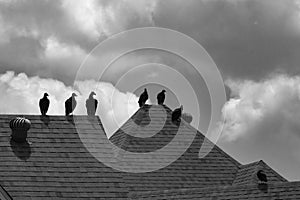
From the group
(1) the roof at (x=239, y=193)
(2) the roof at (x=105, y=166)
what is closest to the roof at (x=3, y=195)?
(2) the roof at (x=105, y=166)

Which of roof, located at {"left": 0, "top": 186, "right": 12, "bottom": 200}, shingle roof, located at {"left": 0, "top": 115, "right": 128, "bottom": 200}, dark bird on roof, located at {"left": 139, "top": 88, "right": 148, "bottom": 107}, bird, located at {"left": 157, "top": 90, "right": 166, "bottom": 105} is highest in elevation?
bird, located at {"left": 157, "top": 90, "right": 166, "bottom": 105}

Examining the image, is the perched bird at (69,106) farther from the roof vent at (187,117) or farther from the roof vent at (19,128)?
the roof vent at (187,117)

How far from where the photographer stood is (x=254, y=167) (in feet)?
117

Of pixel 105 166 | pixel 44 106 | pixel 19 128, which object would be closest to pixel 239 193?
pixel 105 166

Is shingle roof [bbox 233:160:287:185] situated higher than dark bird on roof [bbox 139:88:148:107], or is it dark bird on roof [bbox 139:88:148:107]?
dark bird on roof [bbox 139:88:148:107]

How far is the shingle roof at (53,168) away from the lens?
2986cm

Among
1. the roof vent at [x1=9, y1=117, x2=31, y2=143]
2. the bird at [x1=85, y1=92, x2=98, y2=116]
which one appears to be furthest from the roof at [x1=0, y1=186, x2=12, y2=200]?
the bird at [x1=85, y1=92, x2=98, y2=116]

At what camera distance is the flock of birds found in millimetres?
33844

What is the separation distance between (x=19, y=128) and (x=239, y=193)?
30.9 ft

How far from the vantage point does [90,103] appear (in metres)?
37.3

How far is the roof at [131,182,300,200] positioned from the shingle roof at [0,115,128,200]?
1.76 meters

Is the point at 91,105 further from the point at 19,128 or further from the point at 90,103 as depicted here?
the point at 19,128

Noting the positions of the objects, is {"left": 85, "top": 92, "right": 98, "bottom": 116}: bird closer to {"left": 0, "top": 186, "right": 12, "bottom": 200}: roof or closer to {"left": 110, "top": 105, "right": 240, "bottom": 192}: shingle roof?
{"left": 110, "top": 105, "right": 240, "bottom": 192}: shingle roof

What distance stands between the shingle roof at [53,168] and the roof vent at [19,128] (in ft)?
1.02
